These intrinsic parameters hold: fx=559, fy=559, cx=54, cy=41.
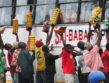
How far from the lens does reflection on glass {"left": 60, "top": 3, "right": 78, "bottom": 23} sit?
18.3 metres

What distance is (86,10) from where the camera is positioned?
17938mm

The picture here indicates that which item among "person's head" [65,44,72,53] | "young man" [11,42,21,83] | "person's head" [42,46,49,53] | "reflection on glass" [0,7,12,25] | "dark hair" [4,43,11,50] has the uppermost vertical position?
"reflection on glass" [0,7,12,25]

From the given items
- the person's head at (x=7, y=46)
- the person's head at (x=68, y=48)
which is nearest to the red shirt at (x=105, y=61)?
the person's head at (x=68, y=48)

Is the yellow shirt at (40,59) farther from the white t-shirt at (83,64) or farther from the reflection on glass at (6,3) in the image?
the reflection on glass at (6,3)

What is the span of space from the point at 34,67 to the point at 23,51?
1.81m

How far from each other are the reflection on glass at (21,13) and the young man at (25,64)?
287 centimetres

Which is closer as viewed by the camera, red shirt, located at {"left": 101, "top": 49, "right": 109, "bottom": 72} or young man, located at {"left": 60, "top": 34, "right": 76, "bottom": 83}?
red shirt, located at {"left": 101, "top": 49, "right": 109, "bottom": 72}

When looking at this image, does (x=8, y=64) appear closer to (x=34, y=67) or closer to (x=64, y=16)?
A: (x=34, y=67)

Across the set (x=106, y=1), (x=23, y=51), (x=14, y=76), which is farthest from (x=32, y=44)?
(x=106, y=1)

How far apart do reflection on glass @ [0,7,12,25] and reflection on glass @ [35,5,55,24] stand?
150 cm

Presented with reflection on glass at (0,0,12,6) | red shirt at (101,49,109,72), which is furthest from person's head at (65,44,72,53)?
reflection on glass at (0,0,12,6)

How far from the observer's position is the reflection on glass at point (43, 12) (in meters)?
19.3

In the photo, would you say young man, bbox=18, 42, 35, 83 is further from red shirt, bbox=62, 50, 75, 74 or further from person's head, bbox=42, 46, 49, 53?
red shirt, bbox=62, 50, 75, 74

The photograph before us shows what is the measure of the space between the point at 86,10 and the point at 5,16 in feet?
14.0
